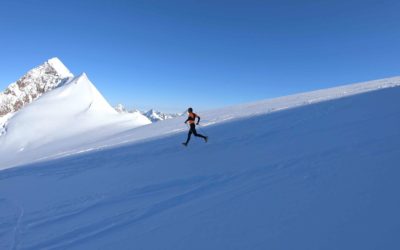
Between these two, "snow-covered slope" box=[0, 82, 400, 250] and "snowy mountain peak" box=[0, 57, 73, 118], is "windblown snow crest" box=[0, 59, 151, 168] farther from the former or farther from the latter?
"snowy mountain peak" box=[0, 57, 73, 118]

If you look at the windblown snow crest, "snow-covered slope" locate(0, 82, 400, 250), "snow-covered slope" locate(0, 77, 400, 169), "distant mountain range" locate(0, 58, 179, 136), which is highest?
"distant mountain range" locate(0, 58, 179, 136)

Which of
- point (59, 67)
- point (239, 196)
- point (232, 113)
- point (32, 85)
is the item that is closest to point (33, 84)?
point (32, 85)

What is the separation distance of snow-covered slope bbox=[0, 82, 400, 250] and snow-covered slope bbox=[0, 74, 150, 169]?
1517 inches

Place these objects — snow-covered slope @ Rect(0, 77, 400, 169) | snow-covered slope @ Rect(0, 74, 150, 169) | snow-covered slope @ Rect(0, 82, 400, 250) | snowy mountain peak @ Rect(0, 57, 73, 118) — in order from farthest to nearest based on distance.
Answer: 1. snowy mountain peak @ Rect(0, 57, 73, 118)
2. snow-covered slope @ Rect(0, 74, 150, 169)
3. snow-covered slope @ Rect(0, 77, 400, 169)
4. snow-covered slope @ Rect(0, 82, 400, 250)

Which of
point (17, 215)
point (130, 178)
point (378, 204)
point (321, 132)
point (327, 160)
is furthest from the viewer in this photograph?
point (321, 132)

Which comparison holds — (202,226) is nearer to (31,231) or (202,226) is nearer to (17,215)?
(31,231)

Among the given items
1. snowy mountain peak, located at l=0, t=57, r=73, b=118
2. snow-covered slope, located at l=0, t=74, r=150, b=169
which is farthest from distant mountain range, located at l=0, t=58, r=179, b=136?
snow-covered slope, located at l=0, t=74, r=150, b=169

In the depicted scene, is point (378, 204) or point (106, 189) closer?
point (378, 204)

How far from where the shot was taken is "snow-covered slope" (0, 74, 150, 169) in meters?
52.5

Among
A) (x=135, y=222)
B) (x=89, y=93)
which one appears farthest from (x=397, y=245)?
(x=89, y=93)

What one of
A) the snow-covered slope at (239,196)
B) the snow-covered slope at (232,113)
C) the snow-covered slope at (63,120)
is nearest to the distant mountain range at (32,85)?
the snow-covered slope at (63,120)

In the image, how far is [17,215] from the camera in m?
7.88

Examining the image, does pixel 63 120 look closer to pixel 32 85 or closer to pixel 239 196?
pixel 239 196

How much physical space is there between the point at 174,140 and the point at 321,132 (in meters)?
7.35
